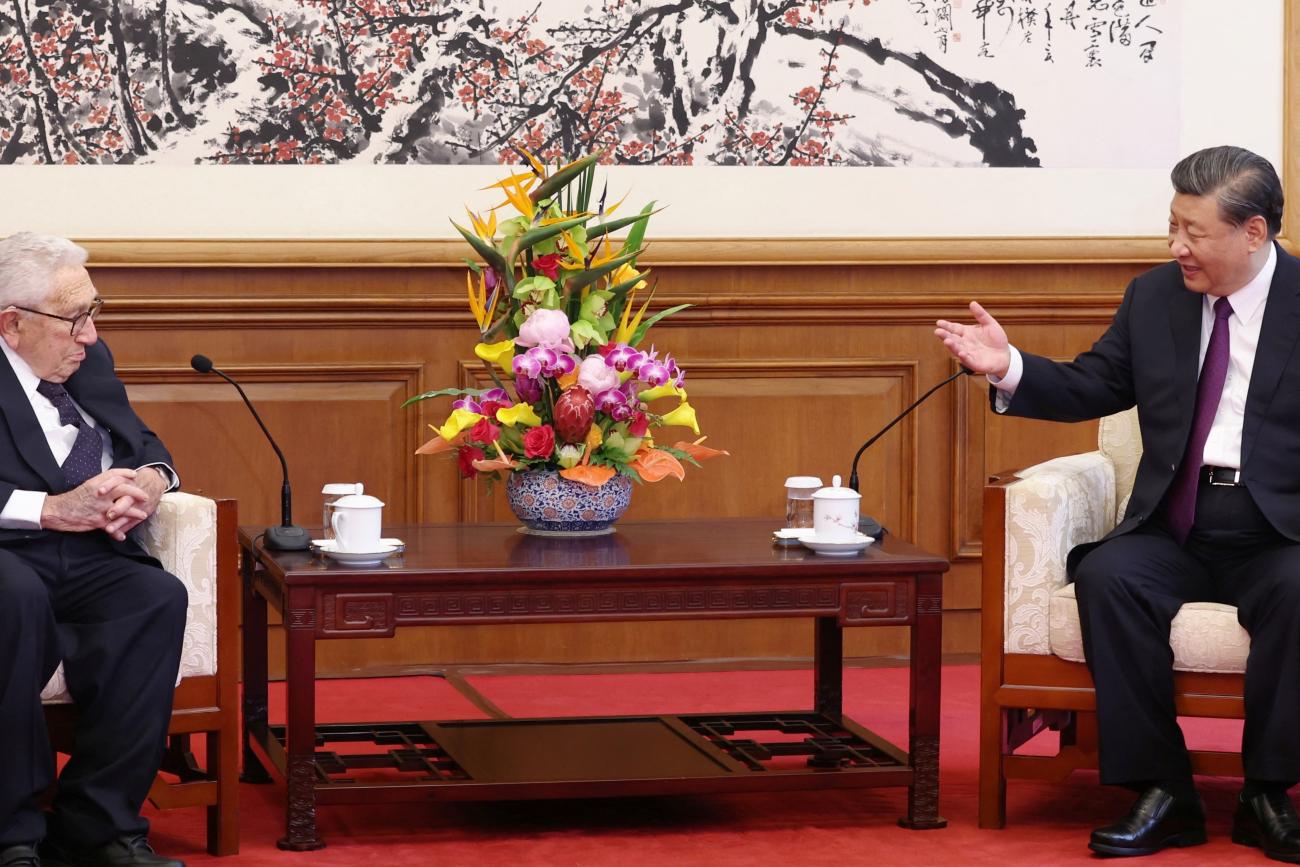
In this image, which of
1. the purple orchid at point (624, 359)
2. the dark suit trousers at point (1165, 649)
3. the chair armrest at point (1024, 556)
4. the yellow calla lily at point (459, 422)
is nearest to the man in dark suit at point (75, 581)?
the yellow calla lily at point (459, 422)

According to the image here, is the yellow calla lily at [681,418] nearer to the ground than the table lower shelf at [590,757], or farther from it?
farther from it

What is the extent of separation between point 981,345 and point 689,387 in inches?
55.2

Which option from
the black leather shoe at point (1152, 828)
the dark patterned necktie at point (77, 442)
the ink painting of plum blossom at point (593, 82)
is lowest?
the black leather shoe at point (1152, 828)

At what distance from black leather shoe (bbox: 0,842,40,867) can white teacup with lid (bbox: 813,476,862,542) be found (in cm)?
145

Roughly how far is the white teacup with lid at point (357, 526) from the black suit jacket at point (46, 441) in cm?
35

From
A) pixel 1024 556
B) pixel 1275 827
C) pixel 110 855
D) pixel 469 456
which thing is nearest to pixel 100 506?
pixel 110 855

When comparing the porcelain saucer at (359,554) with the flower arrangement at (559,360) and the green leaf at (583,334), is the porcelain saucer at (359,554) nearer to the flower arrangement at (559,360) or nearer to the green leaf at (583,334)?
the flower arrangement at (559,360)

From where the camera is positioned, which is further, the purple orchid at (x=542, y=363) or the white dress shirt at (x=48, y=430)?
the purple orchid at (x=542, y=363)

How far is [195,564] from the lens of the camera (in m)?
3.15

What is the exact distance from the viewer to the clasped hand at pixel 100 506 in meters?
3.08

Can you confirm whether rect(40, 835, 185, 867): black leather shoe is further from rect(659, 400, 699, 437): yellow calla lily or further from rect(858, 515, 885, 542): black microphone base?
rect(858, 515, 885, 542): black microphone base

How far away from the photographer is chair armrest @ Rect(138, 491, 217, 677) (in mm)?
3123

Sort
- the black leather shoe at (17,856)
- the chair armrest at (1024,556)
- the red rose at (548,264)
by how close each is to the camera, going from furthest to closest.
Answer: the red rose at (548,264)
the chair armrest at (1024,556)
the black leather shoe at (17,856)

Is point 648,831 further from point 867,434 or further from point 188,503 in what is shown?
point 867,434
